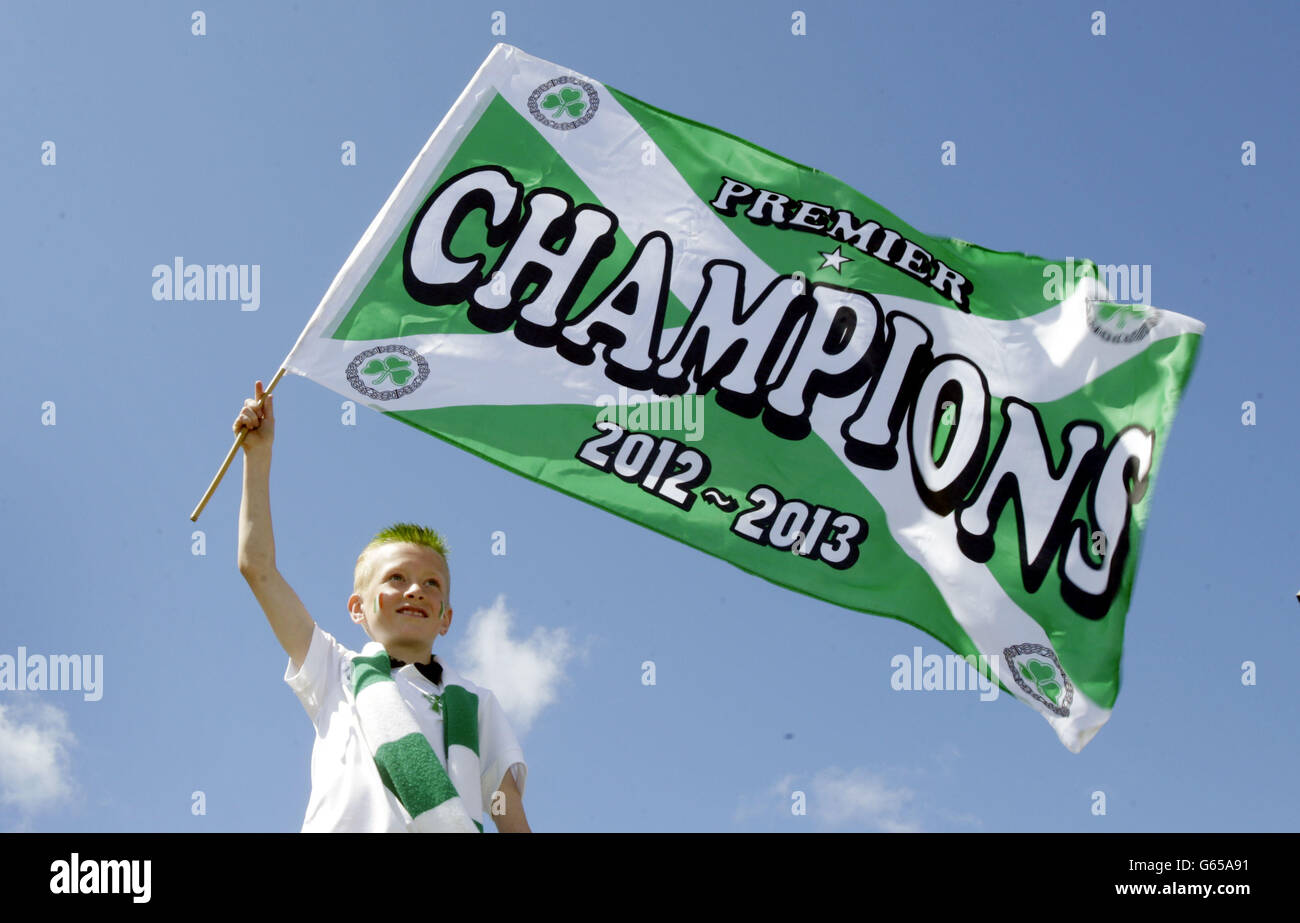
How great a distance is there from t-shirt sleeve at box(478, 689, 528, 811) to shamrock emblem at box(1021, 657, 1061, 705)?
3668mm

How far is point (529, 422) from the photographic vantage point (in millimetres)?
8859

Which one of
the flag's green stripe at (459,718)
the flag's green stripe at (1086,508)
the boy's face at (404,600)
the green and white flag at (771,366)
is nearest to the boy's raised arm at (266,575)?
the boy's face at (404,600)

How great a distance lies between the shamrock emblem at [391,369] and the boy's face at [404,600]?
6.70ft

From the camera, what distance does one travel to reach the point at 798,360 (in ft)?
30.8

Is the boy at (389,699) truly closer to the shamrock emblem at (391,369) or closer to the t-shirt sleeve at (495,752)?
the t-shirt sleeve at (495,752)

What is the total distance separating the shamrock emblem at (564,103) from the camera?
985 centimetres

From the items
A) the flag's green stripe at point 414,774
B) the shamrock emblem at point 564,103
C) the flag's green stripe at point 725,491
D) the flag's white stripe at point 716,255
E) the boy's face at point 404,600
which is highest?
the shamrock emblem at point 564,103

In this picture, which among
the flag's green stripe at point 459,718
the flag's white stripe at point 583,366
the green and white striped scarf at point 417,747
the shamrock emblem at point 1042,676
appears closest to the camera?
the green and white striped scarf at point 417,747

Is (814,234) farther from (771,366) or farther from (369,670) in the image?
(369,670)

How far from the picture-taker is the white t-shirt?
5855 millimetres

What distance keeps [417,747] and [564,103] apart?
18.0 feet
